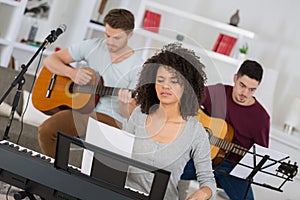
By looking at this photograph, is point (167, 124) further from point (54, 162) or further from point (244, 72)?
point (244, 72)

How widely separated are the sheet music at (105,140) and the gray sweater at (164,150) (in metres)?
0.02

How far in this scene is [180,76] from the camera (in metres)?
1.84

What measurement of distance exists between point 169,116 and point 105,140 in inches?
9.1

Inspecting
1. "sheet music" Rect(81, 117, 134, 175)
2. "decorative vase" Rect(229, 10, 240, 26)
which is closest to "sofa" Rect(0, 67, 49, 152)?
"sheet music" Rect(81, 117, 134, 175)

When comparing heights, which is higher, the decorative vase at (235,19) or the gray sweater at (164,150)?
the decorative vase at (235,19)

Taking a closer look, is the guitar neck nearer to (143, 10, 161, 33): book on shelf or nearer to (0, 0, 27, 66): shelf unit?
(143, 10, 161, 33): book on shelf

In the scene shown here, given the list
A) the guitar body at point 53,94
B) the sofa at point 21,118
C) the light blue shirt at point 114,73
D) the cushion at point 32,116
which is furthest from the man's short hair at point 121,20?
the cushion at point 32,116

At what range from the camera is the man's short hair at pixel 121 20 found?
2.42 metres

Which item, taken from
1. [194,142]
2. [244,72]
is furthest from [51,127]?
[194,142]

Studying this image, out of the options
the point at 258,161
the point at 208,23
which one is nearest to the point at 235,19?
→ the point at 208,23

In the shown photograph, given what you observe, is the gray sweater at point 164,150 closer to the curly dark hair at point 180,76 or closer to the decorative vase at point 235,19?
the curly dark hair at point 180,76

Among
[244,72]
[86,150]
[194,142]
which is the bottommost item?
[86,150]

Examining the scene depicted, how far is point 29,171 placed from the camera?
6.40 feet

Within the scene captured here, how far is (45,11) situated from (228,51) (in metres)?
1.38
